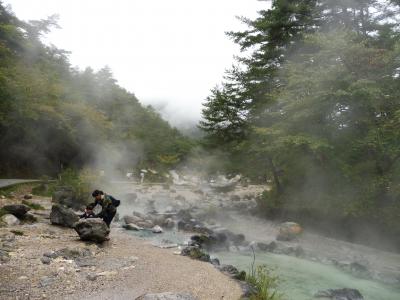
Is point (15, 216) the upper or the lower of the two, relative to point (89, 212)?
lower

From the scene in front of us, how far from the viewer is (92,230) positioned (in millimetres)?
9250

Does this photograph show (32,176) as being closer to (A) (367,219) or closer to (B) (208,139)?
(B) (208,139)

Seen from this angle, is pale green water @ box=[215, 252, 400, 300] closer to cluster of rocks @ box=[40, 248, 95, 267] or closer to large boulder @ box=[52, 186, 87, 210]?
cluster of rocks @ box=[40, 248, 95, 267]

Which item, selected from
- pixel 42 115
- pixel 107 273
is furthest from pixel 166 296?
pixel 42 115

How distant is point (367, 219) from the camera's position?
13992 mm

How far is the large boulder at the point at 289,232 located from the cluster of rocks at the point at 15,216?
10.8 meters

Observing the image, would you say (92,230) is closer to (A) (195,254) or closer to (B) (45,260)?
(B) (45,260)

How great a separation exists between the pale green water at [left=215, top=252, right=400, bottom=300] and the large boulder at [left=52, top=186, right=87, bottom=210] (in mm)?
8685

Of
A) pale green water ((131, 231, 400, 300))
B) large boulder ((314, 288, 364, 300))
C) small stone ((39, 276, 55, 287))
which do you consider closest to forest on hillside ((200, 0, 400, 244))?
pale green water ((131, 231, 400, 300))

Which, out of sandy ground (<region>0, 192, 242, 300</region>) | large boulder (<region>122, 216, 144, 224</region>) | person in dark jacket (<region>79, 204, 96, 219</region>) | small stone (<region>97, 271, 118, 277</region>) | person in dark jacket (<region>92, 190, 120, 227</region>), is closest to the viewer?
sandy ground (<region>0, 192, 242, 300</region>)

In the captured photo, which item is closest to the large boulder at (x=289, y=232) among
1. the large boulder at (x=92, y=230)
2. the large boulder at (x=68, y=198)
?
the large boulder at (x=92, y=230)

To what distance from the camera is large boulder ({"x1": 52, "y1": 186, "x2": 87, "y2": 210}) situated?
16328 mm

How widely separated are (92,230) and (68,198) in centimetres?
834

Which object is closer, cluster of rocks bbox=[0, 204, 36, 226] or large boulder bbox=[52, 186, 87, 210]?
cluster of rocks bbox=[0, 204, 36, 226]
